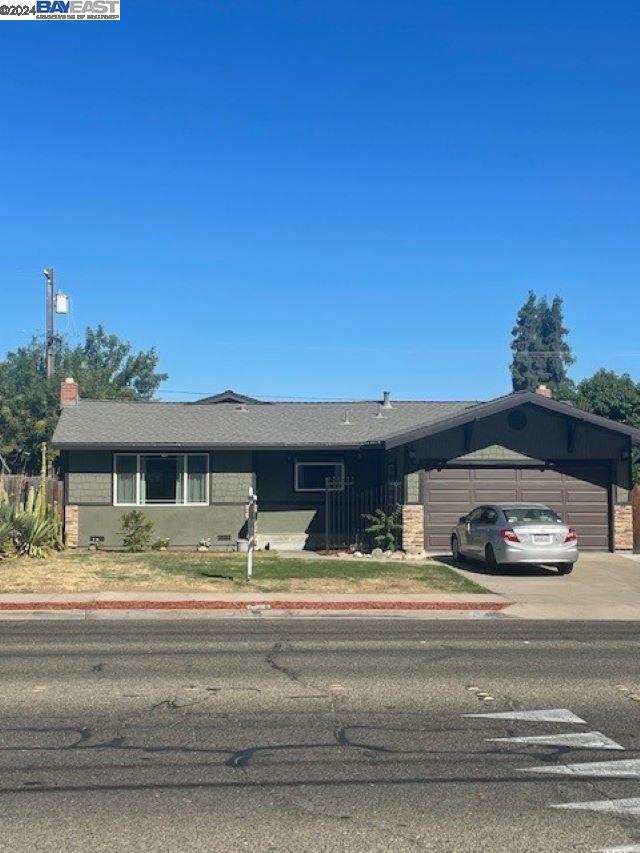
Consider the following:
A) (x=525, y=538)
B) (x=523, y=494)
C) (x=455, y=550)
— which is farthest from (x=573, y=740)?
(x=523, y=494)

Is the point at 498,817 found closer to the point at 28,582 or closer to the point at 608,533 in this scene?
the point at 28,582

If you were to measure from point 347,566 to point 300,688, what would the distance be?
10955mm

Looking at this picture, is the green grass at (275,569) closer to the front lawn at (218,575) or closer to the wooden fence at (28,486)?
the front lawn at (218,575)

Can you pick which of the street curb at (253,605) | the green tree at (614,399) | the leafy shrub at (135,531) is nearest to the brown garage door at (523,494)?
the leafy shrub at (135,531)

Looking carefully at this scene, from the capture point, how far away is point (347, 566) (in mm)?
20094

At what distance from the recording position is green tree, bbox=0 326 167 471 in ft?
150

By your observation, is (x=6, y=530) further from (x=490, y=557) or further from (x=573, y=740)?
(x=573, y=740)

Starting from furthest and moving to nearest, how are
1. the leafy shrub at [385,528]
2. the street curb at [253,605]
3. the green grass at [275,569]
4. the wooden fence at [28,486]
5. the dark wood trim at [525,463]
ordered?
1. the wooden fence at [28,486]
2. the dark wood trim at [525,463]
3. the leafy shrub at [385,528]
4. the green grass at [275,569]
5. the street curb at [253,605]

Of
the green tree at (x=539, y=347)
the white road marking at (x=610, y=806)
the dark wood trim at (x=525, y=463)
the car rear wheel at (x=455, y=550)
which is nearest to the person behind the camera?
the white road marking at (x=610, y=806)

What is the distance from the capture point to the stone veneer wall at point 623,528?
23.6 m

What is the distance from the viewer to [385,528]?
23781 mm

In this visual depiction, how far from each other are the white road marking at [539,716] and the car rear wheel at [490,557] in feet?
37.1

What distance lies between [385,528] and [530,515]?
484 cm

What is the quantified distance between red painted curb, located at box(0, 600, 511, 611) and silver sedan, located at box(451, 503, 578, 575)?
3.60 metres
